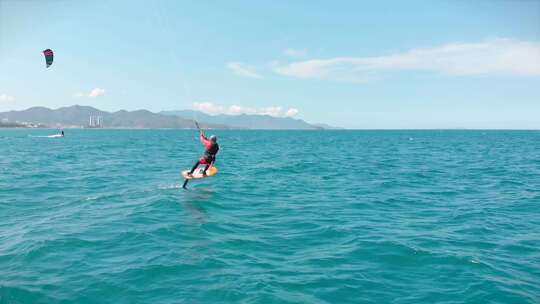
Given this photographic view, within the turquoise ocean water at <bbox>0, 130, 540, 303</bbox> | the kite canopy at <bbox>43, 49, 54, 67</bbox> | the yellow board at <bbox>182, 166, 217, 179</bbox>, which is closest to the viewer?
the turquoise ocean water at <bbox>0, 130, 540, 303</bbox>

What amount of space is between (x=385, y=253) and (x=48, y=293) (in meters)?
10.5

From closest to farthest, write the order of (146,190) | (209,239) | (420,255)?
(420,255), (209,239), (146,190)

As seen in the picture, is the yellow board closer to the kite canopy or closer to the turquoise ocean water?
the turquoise ocean water

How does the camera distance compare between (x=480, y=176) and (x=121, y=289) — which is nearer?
(x=121, y=289)

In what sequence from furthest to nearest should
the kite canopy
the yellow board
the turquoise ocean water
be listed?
the yellow board, the kite canopy, the turquoise ocean water

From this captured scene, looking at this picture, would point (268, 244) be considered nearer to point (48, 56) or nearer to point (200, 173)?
point (200, 173)

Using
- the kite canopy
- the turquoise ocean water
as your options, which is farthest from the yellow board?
the kite canopy

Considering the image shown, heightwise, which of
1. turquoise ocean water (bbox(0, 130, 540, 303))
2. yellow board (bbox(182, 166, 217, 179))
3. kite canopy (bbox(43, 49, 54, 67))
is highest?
kite canopy (bbox(43, 49, 54, 67))

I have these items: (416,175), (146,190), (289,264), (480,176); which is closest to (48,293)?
(289,264)

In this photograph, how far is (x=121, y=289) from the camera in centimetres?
966

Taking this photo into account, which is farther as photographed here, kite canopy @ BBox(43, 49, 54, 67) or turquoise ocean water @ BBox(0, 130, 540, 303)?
kite canopy @ BBox(43, 49, 54, 67)

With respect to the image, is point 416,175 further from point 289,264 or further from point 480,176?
point 289,264

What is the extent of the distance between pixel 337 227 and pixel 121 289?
923 cm

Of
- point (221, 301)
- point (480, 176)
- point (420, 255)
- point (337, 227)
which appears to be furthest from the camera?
point (480, 176)
